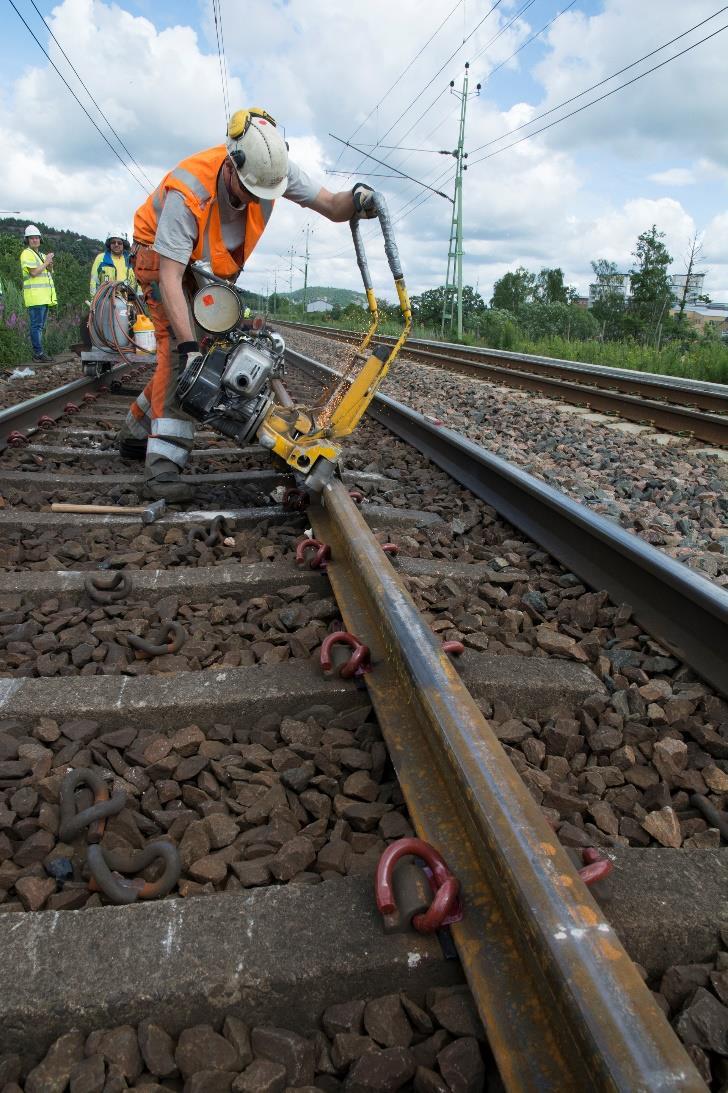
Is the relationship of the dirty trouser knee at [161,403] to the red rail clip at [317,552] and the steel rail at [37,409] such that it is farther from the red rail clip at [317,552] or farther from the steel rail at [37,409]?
the red rail clip at [317,552]

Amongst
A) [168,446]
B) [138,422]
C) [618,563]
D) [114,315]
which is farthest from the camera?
[114,315]

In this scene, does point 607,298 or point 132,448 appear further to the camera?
point 607,298

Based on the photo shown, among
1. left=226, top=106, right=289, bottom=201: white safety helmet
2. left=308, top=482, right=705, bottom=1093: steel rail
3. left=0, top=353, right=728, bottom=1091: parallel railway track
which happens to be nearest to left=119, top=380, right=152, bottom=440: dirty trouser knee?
left=0, top=353, right=728, bottom=1091: parallel railway track

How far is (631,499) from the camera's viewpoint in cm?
435

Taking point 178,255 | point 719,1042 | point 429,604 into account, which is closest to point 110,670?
point 429,604

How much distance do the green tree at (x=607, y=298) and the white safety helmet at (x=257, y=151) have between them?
8187 centimetres

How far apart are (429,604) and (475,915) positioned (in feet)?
4.77

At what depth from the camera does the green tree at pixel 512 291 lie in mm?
82312

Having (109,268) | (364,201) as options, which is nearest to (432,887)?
(364,201)

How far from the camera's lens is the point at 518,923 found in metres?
1.18

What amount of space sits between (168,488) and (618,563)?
2266 millimetres

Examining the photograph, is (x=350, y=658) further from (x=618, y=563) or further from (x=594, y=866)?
(x=618, y=563)

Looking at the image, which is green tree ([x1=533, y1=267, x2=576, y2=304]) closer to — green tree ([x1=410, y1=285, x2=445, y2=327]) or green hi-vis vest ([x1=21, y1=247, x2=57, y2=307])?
green tree ([x1=410, y1=285, x2=445, y2=327])

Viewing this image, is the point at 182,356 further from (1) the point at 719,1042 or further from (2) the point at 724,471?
(1) the point at 719,1042
